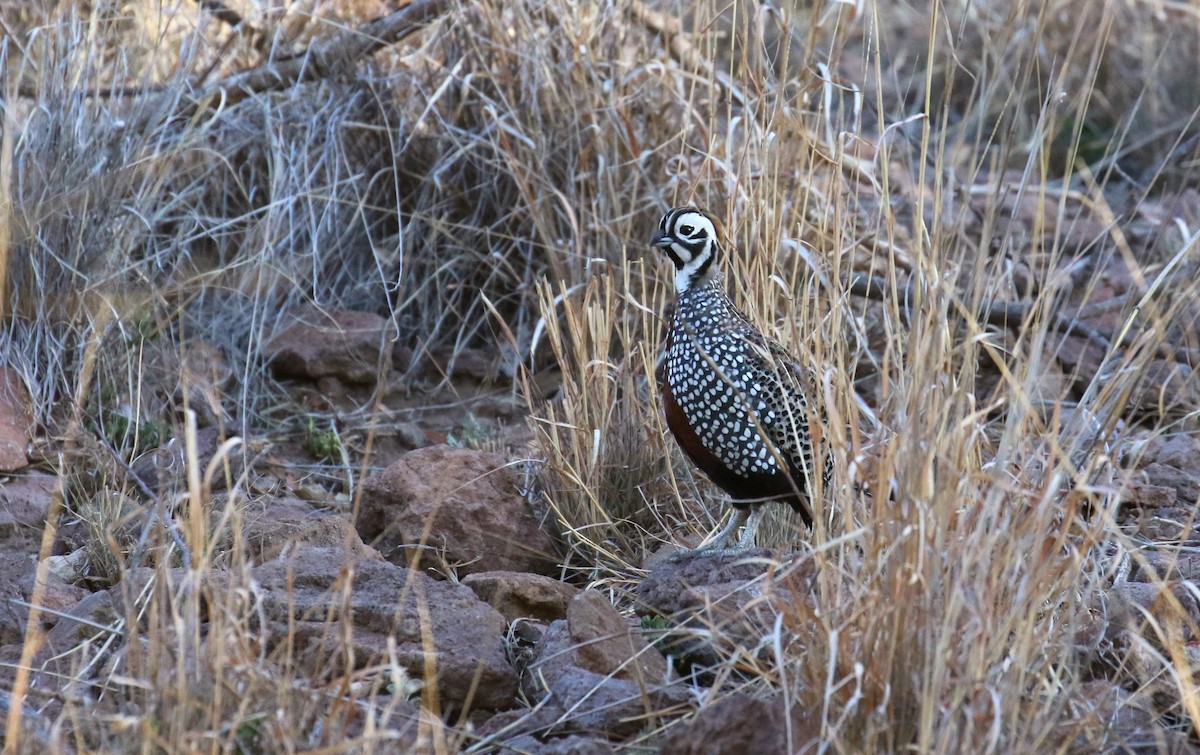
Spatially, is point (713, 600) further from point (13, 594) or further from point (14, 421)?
point (14, 421)

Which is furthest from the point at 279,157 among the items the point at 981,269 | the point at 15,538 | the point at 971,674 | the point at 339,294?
the point at 971,674

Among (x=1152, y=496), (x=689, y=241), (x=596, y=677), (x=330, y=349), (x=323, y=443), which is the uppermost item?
(x=689, y=241)

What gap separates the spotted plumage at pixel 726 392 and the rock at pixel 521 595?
1.75 ft

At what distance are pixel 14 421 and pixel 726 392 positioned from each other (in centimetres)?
231

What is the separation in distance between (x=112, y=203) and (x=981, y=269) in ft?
10.9

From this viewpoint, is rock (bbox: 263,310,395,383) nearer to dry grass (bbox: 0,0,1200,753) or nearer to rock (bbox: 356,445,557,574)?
dry grass (bbox: 0,0,1200,753)

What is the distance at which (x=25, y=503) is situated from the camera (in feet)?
13.4

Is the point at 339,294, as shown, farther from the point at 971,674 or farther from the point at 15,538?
the point at 971,674

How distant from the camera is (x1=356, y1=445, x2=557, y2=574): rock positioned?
391 centimetres

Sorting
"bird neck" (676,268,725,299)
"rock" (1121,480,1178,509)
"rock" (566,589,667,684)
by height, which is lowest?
"rock" (1121,480,1178,509)

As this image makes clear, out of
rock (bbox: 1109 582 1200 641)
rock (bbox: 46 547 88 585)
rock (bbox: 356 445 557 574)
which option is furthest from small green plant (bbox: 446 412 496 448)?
rock (bbox: 1109 582 1200 641)

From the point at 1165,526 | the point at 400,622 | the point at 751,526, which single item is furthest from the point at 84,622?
the point at 1165,526

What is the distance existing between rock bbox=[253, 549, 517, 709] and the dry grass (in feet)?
0.40

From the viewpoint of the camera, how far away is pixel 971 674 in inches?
95.9
